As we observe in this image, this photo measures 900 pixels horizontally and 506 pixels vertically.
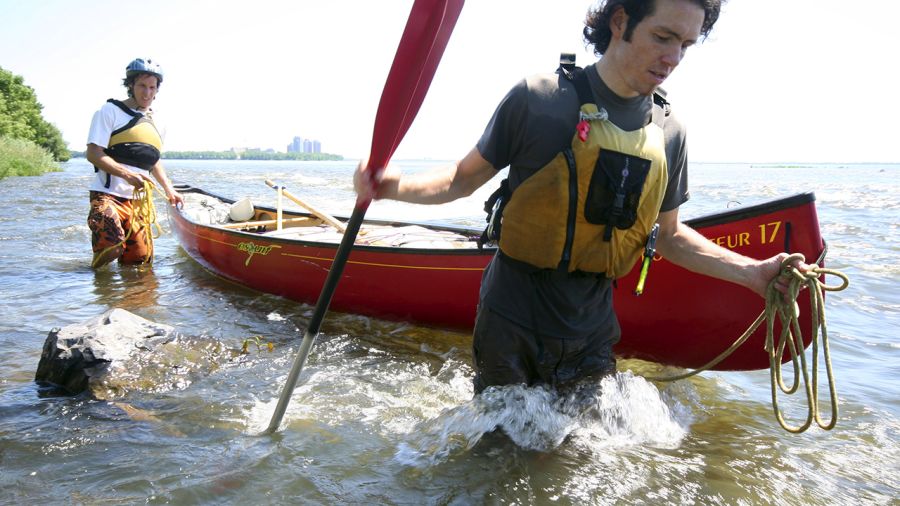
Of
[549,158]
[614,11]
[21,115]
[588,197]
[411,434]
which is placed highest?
[21,115]

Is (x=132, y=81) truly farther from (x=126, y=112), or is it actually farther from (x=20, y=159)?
(x=20, y=159)

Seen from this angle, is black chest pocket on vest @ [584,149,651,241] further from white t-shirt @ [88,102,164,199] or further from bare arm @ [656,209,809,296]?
white t-shirt @ [88,102,164,199]

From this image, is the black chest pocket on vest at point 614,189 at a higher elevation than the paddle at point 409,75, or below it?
below

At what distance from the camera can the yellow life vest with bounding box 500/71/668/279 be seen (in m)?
2.27

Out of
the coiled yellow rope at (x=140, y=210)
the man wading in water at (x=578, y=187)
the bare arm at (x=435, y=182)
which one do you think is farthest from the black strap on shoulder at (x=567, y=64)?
the coiled yellow rope at (x=140, y=210)

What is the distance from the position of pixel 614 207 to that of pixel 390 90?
0.90 meters

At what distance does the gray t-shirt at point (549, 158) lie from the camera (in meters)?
2.21

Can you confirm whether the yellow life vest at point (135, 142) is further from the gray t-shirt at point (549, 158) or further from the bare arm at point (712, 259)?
the bare arm at point (712, 259)

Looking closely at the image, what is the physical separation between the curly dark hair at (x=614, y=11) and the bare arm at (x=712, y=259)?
28.1 inches

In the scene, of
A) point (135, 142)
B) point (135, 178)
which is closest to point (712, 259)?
point (135, 178)

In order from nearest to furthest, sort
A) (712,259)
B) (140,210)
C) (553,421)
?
(712,259) → (553,421) → (140,210)

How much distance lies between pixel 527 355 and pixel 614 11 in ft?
4.19

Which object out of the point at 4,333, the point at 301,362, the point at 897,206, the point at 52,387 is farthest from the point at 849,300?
the point at 897,206

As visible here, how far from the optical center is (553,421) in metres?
2.84
